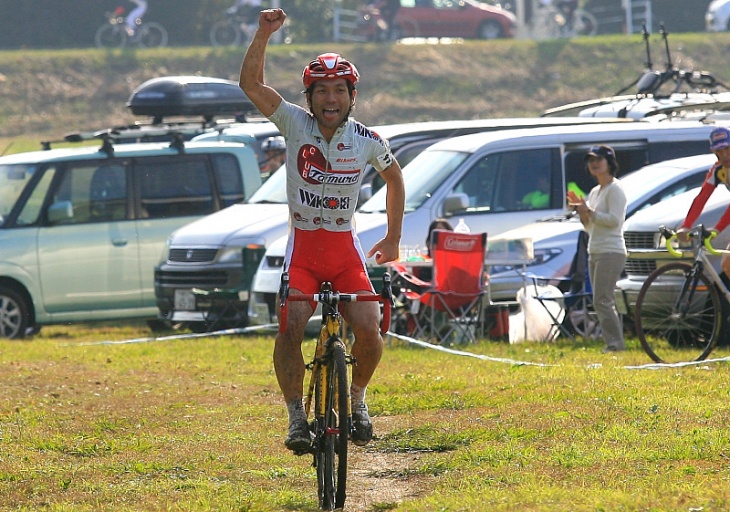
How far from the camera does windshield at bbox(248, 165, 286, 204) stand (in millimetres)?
16562

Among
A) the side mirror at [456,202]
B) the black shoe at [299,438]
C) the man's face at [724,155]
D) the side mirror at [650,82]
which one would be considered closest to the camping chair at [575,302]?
the side mirror at [456,202]

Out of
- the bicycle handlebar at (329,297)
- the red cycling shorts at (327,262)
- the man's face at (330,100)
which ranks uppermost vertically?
the man's face at (330,100)

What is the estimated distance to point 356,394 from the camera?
732cm

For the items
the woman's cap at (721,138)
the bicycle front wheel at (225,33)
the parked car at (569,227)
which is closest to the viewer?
the woman's cap at (721,138)

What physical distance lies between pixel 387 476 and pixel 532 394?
8.29 feet

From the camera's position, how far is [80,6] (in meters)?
47.3

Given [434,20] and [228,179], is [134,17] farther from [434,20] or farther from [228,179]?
[228,179]

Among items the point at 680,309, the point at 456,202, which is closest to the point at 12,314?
the point at 456,202

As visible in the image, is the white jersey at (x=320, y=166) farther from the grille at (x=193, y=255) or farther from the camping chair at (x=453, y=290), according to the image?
the grille at (x=193, y=255)

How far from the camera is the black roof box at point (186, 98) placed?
1973cm

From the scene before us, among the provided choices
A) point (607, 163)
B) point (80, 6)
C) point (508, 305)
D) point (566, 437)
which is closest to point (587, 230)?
point (607, 163)

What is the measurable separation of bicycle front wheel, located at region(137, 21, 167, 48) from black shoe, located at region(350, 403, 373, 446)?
40.2 meters

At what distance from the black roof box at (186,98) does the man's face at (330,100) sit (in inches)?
496

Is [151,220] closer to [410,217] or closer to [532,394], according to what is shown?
[410,217]
